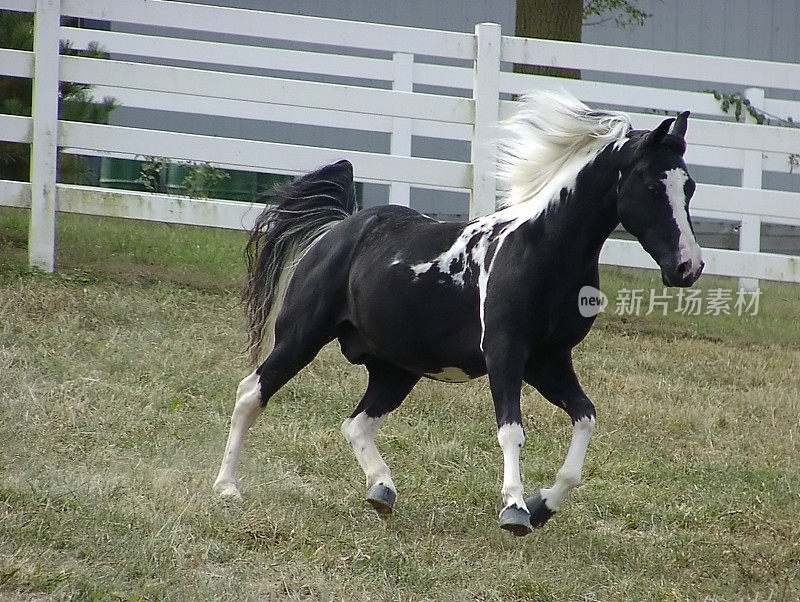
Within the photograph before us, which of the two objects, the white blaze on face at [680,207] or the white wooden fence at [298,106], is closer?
the white blaze on face at [680,207]

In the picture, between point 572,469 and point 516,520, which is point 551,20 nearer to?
point 572,469

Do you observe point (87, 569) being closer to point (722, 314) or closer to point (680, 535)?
point (680, 535)

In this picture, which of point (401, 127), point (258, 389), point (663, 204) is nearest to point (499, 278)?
point (663, 204)

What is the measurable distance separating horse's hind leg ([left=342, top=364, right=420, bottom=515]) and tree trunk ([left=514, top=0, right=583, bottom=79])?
235 inches

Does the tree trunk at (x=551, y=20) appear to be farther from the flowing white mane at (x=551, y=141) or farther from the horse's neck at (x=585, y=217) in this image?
the horse's neck at (x=585, y=217)

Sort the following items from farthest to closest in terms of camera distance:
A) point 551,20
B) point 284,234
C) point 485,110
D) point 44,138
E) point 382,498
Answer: point 551,20 → point 485,110 → point 44,138 → point 284,234 → point 382,498

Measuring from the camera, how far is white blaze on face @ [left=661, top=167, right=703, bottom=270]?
4211 millimetres

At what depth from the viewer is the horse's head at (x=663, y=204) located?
421 centimetres

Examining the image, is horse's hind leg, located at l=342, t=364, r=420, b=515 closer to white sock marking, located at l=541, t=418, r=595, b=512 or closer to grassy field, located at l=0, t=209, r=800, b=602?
grassy field, located at l=0, t=209, r=800, b=602

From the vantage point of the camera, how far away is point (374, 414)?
527 centimetres

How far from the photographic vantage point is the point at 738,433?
674 centimetres

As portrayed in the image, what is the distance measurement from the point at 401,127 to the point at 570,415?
567cm

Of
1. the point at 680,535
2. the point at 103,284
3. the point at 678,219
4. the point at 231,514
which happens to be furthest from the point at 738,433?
the point at 103,284

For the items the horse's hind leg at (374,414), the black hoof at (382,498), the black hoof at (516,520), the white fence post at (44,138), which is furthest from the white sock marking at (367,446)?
the white fence post at (44,138)
